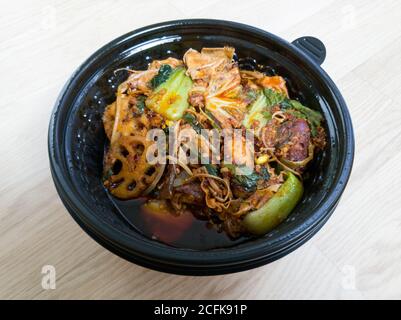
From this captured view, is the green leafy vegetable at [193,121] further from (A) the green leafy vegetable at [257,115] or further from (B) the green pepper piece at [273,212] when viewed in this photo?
(B) the green pepper piece at [273,212]

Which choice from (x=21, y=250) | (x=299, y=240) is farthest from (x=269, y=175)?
(x=21, y=250)

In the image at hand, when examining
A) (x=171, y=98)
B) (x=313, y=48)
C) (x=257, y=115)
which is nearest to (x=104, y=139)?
(x=171, y=98)

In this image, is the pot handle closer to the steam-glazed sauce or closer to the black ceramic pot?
the black ceramic pot

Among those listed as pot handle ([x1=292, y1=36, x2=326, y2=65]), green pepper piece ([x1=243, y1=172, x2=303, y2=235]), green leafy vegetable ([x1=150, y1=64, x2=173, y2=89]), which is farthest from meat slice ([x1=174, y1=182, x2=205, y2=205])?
pot handle ([x1=292, y1=36, x2=326, y2=65])

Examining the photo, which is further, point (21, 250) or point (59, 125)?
point (21, 250)

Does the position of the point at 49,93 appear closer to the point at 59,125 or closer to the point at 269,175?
the point at 59,125

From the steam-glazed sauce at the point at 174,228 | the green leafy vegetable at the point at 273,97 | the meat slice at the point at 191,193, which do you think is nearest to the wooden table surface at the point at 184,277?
the steam-glazed sauce at the point at 174,228

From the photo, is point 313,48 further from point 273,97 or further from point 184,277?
point 184,277
